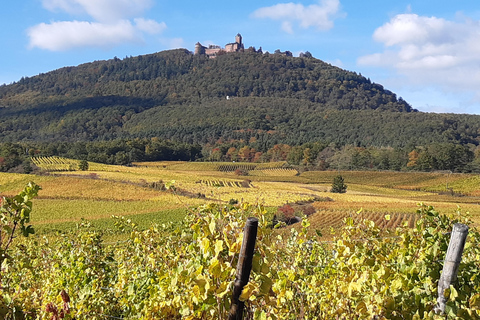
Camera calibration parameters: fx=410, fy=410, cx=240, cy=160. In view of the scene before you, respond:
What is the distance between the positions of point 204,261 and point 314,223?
29082 millimetres

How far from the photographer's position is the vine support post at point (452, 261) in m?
2.31

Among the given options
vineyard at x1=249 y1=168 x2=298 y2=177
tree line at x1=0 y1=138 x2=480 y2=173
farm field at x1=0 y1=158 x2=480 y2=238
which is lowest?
farm field at x1=0 y1=158 x2=480 y2=238

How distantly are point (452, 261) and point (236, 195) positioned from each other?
4233 cm

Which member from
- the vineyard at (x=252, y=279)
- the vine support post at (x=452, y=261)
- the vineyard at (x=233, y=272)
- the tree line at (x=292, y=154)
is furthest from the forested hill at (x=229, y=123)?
the vine support post at (x=452, y=261)

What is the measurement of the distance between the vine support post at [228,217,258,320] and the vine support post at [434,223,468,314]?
1195 mm

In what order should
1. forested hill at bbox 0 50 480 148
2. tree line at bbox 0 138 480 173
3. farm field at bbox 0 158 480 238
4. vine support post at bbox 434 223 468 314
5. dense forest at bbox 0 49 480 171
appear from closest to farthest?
vine support post at bbox 434 223 468 314 → farm field at bbox 0 158 480 238 → tree line at bbox 0 138 480 173 → dense forest at bbox 0 49 480 171 → forested hill at bbox 0 50 480 148

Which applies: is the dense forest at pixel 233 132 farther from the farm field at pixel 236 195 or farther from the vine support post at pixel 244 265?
the vine support post at pixel 244 265

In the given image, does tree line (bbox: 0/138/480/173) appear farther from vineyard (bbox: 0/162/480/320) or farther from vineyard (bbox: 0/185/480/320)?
vineyard (bbox: 0/185/480/320)

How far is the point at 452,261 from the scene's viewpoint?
2359mm

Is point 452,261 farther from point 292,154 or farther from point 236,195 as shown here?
point 292,154

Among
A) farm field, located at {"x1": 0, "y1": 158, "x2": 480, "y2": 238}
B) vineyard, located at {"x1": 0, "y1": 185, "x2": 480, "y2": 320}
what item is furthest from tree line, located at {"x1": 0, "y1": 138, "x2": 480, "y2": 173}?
vineyard, located at {"x1": 0, "y1": 185, "x2": 480, "y2": 320}

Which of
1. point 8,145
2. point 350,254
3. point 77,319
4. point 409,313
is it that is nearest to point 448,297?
point 409,313

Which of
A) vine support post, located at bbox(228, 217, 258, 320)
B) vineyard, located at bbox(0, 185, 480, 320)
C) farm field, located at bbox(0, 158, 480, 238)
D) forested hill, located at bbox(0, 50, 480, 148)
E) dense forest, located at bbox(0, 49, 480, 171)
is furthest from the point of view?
forested hill, located at bbox(0, 50, 480, 148)

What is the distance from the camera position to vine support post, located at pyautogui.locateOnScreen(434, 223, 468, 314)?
7.57 ft
